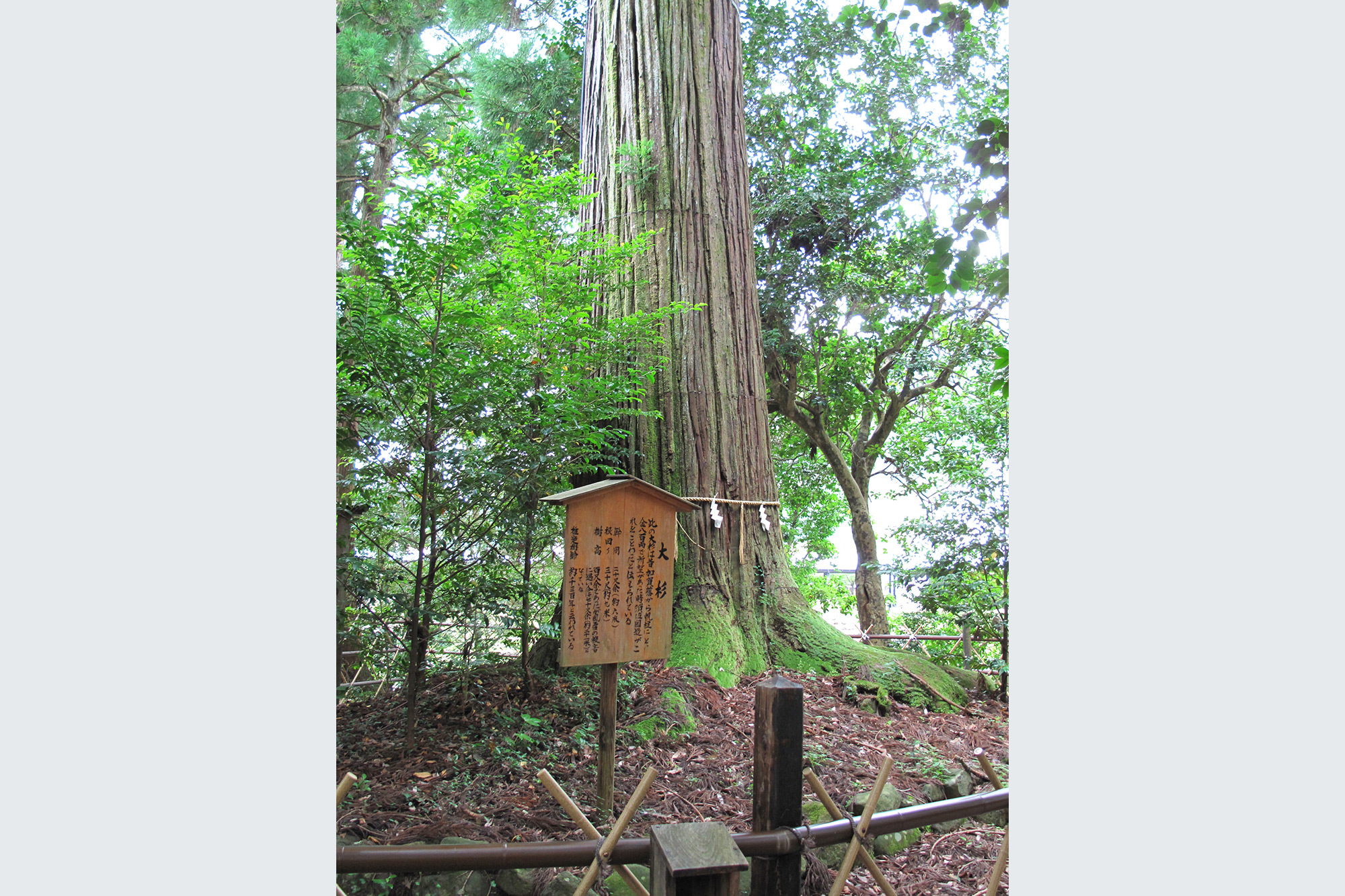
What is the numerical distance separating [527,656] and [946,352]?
5.21m

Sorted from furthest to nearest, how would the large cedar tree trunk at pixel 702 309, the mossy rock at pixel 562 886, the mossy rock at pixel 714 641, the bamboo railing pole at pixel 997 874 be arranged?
the large cedar tree trunk at pixel 702 309
the mossy rock at pixel 714 641
the mossy rock at pixel 562 886
the bamboo railing pole at pixel 997 874

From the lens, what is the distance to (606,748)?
8.41 ft

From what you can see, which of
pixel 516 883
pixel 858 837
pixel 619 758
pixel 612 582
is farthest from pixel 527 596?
pixel 858 837

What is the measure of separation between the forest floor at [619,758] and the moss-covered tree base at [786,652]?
0.09 metres

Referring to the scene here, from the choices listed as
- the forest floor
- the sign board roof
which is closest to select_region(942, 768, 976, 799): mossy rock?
the forest floor

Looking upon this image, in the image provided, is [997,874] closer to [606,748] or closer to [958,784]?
[958,784]

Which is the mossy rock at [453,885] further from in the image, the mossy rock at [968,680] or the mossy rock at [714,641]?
the mossy rock at [968,680]

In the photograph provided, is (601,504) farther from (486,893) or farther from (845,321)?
(845,321)

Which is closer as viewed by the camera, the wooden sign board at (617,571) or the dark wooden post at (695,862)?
the dark wooden post at (695,862)

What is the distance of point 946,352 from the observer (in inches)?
279

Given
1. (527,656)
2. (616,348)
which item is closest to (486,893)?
(527,656)

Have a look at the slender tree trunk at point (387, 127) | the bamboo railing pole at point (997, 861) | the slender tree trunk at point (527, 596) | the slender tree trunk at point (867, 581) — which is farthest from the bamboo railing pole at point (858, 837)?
the slender tree trunk at point (867, 581)

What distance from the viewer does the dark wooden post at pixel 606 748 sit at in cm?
252

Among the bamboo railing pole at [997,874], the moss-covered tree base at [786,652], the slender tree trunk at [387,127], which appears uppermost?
the slender tree trunk at [387,127]
